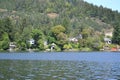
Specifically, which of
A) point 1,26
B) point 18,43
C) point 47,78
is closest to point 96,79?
point 47,78

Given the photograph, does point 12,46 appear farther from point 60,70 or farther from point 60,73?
point 60,73

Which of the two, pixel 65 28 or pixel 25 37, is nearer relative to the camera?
pixel 25 37

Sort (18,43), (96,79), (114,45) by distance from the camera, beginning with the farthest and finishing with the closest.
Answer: (114,45), (18,43), (96,79)

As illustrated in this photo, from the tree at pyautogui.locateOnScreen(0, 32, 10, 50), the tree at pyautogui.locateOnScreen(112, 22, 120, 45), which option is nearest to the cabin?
the tree at pyautogui.locateOnScreen(0, 32, 10, 50)

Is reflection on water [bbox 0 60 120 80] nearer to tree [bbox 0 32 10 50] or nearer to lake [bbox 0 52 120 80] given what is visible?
lake [bbox 0 52 120 80]

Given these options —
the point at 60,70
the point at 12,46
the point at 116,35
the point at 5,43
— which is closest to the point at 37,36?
the point at 12,46

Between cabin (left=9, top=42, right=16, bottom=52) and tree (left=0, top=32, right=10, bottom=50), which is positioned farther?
cabin (left=9, top=42, right=16, bottom=52)

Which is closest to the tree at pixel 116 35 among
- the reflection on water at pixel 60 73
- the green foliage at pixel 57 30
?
the green foliage at pixel 57 30

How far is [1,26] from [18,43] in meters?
15.7

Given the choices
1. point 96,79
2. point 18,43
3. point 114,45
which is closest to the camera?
point 96,79

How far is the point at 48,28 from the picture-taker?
19000 centimetres

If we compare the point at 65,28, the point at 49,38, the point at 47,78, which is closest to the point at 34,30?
the point at 49,38

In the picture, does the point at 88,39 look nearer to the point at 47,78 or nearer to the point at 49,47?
the point at 49,47

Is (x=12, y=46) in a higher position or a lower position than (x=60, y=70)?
lower
